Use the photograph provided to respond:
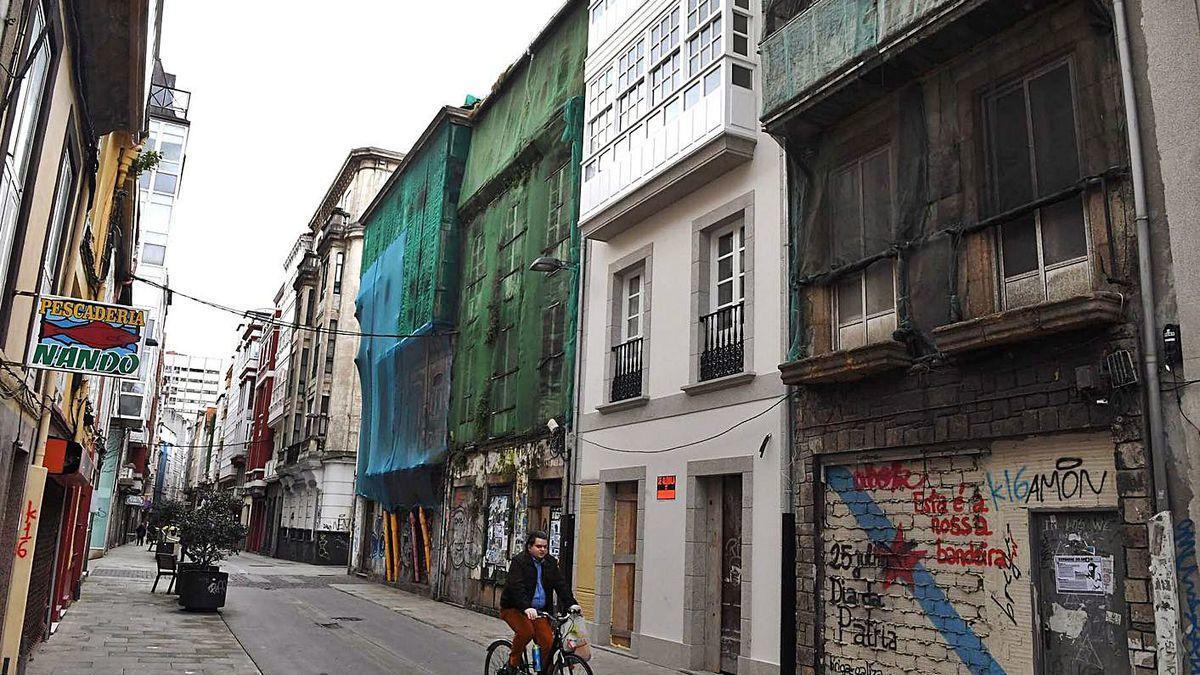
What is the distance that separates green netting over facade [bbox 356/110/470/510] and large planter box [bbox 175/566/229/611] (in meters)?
7.49

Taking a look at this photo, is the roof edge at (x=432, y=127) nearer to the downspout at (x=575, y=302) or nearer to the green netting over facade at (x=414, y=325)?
the green netting over facade at (x=414, y=325)

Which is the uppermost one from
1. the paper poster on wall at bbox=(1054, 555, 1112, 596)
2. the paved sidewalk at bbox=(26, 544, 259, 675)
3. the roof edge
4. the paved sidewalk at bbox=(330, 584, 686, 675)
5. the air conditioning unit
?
the roof edge

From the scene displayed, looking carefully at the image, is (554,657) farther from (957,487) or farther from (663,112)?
(663,112)

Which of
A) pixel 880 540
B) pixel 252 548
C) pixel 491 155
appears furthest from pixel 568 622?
pixel 252 548

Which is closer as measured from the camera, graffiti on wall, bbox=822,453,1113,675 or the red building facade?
graffiti on wall, bbox=822,453,1113,675

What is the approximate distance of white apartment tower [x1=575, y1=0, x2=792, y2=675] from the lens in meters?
12.2

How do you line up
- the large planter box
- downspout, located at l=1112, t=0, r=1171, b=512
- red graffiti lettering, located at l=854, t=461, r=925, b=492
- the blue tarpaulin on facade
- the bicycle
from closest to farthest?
1. downspout, located at l=1112, t=0, r=1171, b=512
2. the bicycle
3. red graffiti lettering, located at l=854, t=461, r=925, b=492
4. the large planter box
5. the blue tarpaulin on facade

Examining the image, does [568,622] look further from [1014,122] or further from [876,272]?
[1014,122]

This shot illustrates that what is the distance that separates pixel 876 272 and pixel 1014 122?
2237 millimetres

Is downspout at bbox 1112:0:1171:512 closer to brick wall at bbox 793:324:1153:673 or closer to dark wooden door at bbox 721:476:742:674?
brick wall at bbox 793:324:1153:673

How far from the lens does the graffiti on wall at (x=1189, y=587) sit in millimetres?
6758

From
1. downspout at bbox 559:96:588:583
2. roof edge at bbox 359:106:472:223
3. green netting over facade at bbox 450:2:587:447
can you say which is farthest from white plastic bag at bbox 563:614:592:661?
roof edge at bbox 359:106:472:223

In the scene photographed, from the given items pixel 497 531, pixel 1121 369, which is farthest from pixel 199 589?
pixel 1121 369

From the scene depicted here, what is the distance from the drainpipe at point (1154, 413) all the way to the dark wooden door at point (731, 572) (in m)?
6.01
